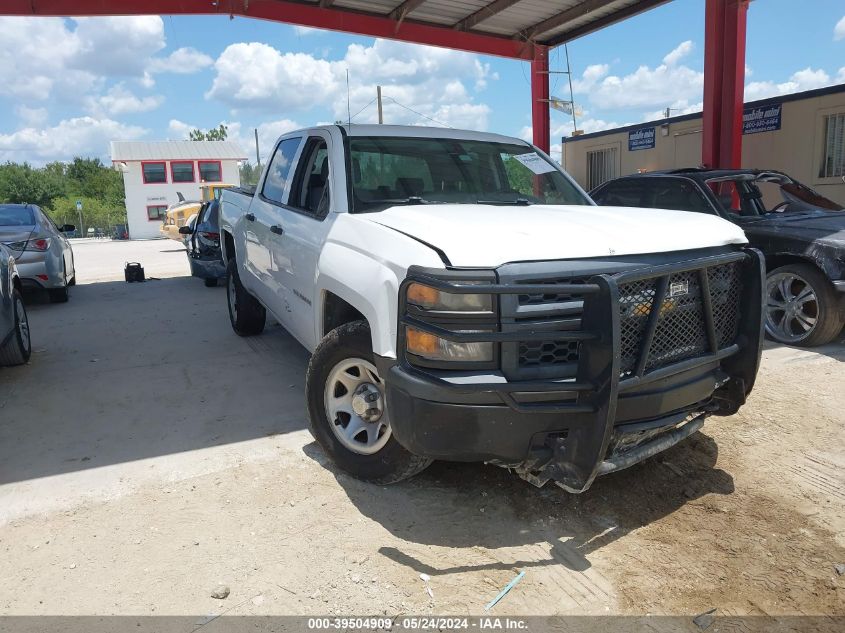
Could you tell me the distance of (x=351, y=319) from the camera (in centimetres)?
365

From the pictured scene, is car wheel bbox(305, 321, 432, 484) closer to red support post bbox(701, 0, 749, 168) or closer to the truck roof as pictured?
the truck roof

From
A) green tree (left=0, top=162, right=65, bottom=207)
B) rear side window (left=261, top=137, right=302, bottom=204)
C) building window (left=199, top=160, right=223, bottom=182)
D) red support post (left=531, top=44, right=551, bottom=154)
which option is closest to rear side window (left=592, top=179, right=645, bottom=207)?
rear side window (left=261, top=137, right=302, bottom=204)

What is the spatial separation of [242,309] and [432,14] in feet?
26.2

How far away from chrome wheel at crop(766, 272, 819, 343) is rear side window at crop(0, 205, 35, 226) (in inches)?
402

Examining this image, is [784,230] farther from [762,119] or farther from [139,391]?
[762,119]

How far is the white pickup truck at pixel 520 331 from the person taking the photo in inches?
102

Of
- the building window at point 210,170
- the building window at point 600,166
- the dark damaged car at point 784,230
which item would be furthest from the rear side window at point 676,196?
the building window at point 210,170

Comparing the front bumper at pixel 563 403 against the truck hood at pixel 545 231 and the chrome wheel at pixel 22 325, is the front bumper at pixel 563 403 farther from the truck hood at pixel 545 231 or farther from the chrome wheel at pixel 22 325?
the chrome wheel at pixel 22 325

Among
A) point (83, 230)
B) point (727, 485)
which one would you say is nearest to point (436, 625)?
point (727, 485)

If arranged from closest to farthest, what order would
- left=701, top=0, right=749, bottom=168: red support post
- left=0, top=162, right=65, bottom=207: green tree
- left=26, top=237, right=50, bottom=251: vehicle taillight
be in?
1. left=26, top=237, right=50, bottom=251: vehicle taillight
2. left=701, top=0, right=749, bottom=168: red support post
3. left=0, top=162, right=65, bottom=207: green tree

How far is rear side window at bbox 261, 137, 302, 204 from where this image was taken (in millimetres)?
5027

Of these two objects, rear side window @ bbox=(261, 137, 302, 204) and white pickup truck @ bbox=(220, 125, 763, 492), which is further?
rear side window @ bbox=(261, 137, 302, 204)

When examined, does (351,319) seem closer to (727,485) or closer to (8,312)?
(727,485)

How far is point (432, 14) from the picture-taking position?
12.1 meters
